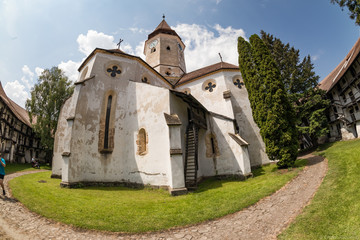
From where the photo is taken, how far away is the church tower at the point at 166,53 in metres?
24.8

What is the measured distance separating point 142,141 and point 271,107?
9.28 m

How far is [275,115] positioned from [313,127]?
9.56 m

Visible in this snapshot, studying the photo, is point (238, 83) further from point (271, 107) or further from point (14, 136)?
point (14, 136)

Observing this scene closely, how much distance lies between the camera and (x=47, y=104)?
74.0 ft

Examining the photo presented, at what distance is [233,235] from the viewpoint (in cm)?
488

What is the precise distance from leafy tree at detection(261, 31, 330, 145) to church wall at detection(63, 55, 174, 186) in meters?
16.1

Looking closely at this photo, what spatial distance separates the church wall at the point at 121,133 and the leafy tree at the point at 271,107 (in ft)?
22.7

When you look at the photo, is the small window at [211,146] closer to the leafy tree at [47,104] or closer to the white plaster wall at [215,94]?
the white plaster wall at [215,94]

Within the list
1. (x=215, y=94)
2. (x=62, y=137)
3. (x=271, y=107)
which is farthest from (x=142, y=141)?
(x=215, y=94)

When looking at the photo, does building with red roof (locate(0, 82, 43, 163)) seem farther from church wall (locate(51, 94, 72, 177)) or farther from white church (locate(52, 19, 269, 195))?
white church (locate(52, 19, 269, 195))

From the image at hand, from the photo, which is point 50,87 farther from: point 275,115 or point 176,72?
point 275,115

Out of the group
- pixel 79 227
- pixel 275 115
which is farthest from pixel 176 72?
pixel 79 227

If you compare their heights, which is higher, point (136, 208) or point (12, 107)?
point (12, 107)

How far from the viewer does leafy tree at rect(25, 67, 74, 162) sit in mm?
22016
